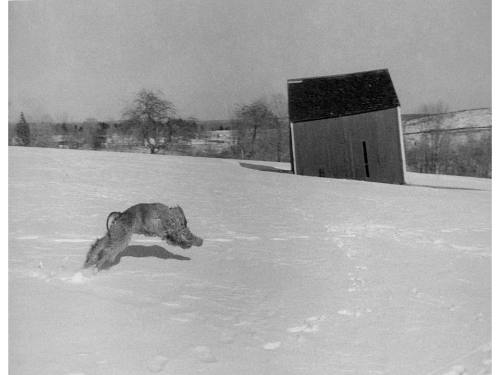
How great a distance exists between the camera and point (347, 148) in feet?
9.98

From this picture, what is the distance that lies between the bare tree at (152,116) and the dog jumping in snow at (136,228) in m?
0.43

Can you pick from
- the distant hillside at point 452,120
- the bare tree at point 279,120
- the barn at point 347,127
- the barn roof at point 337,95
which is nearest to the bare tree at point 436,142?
the distant hillside at point 452,120

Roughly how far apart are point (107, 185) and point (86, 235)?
53 centimetres

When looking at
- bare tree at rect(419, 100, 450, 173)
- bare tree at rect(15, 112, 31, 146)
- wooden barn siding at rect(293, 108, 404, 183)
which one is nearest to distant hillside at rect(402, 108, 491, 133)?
bare tree at rect(419, 100, 450, 173)

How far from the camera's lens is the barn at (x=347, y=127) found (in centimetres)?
296

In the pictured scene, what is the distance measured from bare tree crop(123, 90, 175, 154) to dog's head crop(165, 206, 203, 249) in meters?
0.46

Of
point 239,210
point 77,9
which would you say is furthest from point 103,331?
point 77,9

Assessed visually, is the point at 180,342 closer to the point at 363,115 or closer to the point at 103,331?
the point at 103,331

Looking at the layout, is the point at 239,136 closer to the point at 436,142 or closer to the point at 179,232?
the point at 179,232

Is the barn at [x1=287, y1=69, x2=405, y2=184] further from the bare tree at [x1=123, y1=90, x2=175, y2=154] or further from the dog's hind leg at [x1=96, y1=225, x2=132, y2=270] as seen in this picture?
the dog's hind leg at [x1=96, y1=225, x2=132, y2=270]

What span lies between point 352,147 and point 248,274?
3.48ft

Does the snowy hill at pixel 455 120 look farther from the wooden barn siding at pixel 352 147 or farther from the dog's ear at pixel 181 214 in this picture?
the dog's ear at pixel 181 214

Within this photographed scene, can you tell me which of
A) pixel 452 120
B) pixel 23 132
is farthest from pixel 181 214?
pixel 452 120
